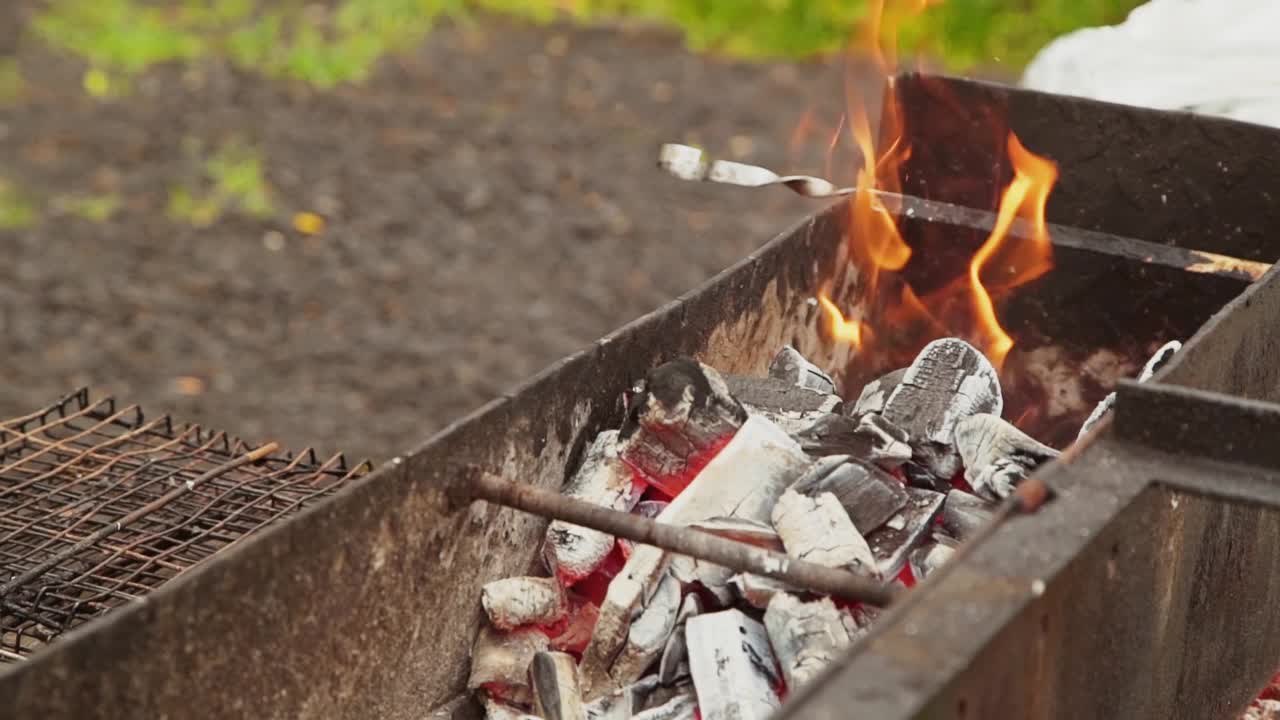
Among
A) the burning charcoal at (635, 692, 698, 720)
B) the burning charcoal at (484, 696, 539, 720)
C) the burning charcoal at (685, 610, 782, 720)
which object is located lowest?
the burning charcoal at (484, 696, 539, 720)

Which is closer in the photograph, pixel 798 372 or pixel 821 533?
pixel 821 533

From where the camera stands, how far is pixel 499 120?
824 cm

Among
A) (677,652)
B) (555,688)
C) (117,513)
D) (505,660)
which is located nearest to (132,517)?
(117,513)

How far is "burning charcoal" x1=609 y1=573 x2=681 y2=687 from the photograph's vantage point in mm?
2719

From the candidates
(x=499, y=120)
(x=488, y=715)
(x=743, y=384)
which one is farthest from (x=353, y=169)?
(x=488, y=715)

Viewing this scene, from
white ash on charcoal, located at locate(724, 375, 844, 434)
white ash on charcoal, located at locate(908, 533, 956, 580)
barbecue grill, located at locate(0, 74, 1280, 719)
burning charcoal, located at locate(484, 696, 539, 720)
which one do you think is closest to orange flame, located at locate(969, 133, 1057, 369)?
barbecue grill, located at locate(0, 74, 1280, 719)

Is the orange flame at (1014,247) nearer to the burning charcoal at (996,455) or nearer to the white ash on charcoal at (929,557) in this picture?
the burning charcoal at (996,455)

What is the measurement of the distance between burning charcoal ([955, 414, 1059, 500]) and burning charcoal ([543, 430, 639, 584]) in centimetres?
60

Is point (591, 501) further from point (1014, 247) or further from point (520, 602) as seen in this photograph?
point (1014, 247)

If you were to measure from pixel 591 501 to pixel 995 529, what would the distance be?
37.4 inches

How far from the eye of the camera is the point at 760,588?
8.69ft

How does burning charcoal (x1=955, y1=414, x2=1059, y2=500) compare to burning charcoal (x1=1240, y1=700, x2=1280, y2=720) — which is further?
burning charcoal (x1=1240, y1=700, x2=1280, y2=720)

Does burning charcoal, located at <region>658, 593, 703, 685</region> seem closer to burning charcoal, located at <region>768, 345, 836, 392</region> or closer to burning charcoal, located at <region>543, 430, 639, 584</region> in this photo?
burning charcoal, located at <region>543, 430, 639, 584</region>

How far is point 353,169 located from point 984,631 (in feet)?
19.9
